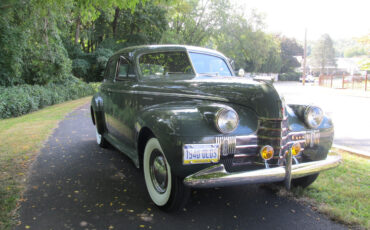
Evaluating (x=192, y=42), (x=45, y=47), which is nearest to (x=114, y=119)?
(x=45, y=47)

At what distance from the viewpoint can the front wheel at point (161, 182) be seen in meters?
2.90

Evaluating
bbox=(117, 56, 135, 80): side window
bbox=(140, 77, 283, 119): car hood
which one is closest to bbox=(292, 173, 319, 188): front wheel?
bbox=(140, 77, 283, 119): car hood

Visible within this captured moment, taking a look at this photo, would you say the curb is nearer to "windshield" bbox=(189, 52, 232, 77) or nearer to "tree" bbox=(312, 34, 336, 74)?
"windshield" bbox=(189, 52, 232, 77)

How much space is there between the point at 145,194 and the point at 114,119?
1.58 meters

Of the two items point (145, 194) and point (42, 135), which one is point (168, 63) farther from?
point (42, 135)

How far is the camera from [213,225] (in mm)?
2832

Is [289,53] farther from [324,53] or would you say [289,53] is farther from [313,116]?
[313,116]

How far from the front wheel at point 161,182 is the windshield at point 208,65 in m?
1.49

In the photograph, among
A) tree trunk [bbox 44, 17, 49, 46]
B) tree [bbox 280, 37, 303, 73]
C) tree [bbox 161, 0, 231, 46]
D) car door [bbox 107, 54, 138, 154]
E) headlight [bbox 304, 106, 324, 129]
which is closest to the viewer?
headlight [bbox 304, 106, 324, 129]

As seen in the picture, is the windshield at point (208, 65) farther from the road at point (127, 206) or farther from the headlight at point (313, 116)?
the road at point (127, 206)

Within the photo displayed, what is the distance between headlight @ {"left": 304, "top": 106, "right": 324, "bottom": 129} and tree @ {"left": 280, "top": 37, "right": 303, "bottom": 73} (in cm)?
6618

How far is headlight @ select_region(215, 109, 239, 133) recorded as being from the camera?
2.69 meters

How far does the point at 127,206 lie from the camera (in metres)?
3.27

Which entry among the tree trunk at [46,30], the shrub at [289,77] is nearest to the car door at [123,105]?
the tree trunk at [46,30]
